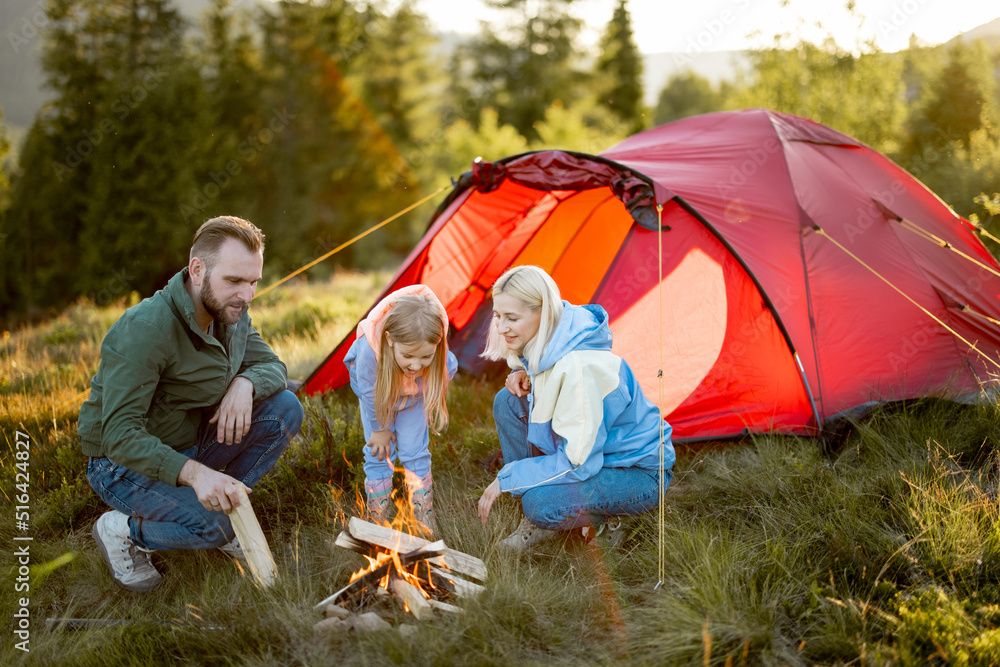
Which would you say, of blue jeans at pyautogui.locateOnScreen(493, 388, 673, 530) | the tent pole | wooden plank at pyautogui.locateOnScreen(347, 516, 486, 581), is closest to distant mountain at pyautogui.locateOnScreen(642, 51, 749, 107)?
the tent pole

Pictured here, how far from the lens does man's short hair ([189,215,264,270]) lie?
2.37 metres

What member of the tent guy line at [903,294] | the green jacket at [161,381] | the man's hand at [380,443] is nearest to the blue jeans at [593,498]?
the man's hand at [380,443]

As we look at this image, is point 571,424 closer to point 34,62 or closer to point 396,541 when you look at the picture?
point 396,541

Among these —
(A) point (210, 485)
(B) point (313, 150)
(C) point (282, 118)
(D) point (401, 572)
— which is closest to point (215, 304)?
(A) point (210, 485)

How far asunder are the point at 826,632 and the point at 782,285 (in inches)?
76.1

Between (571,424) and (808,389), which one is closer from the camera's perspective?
(571,424)

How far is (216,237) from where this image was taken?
2.38m

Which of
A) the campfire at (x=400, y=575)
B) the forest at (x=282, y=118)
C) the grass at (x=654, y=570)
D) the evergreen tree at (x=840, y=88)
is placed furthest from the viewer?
the forest at (x=282, y=118)

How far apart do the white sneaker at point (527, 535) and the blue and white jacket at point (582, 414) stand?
0.22 m

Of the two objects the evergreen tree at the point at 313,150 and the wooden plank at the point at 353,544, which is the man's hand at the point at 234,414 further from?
the evergreen tree at the point at 313,150

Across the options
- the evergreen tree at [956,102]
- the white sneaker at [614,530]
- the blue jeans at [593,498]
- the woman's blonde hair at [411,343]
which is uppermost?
the evergreen tree at [956,102]

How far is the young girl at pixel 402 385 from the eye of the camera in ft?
8.20

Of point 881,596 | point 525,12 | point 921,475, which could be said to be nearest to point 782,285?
point 921,475

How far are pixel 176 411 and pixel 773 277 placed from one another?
2.93 metres
